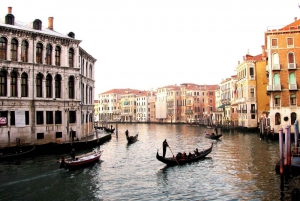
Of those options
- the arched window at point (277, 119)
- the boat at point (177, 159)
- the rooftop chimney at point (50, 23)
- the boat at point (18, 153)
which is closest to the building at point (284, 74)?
the arched window at point (277, 119)

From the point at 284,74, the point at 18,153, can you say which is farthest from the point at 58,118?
the point at 284,74

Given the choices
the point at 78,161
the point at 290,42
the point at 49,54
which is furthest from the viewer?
the point at 290,42

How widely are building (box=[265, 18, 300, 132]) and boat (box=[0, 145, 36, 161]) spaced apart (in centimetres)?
2165

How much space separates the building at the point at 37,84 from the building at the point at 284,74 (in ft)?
59.1

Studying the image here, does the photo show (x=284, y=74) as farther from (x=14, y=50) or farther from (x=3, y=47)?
(x=3, y=47)

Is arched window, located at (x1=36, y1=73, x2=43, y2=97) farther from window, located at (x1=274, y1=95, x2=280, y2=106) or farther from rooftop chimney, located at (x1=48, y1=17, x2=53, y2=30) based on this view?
window, located at (x1=274, y1=95, x2=280, y2=106)

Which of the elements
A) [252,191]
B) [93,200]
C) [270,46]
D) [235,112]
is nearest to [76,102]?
[93,200]

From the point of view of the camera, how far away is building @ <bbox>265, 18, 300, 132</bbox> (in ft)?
101

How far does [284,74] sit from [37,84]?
2198cm

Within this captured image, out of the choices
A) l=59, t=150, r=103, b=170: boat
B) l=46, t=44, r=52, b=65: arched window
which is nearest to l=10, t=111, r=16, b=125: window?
l=46, t=44, r=52, b=65: arched window

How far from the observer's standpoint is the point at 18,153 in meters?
20.8

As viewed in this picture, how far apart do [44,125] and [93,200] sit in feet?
43.5

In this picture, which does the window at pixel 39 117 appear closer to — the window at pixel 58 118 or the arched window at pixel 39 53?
the window at pixel 58 118

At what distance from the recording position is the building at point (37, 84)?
22.5 meters
